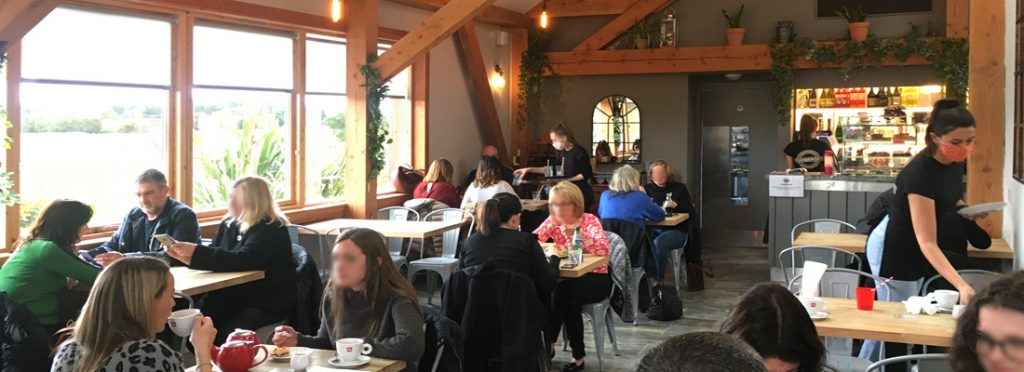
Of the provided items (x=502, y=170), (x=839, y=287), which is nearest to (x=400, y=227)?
(x=502, y=170)

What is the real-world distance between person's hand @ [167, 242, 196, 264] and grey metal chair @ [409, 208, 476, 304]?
7.81 feet

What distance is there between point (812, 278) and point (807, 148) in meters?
7.21

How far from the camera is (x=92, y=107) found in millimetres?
6984

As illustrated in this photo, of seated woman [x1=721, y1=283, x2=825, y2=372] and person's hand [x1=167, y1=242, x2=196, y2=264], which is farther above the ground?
seated woman [x1=721, y1=283, x2=825, y2=372]

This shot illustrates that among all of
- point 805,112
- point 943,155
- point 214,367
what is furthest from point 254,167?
point 805,112

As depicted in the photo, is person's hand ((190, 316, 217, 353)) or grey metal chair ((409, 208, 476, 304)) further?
grey metal chair ((409, 208, 476, 304))

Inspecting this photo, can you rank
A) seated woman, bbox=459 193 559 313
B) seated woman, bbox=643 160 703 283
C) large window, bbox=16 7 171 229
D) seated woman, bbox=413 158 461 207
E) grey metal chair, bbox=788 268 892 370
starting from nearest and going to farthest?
1. grey metal chair, bbox=788 268 892 370
2. seated woman, bbox=459 193 559 313
3. large window, bbox=16 7 171 229
4. seated woman, bbox=643 160 703 283
5. seated woman, bbox=413 158 461 207

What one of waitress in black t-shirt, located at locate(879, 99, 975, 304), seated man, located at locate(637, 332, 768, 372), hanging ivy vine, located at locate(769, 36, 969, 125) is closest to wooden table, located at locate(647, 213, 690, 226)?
hanging ivy vine, located at locate(769, 36, 969, 125)

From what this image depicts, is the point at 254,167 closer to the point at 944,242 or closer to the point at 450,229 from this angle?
the point at 450,229

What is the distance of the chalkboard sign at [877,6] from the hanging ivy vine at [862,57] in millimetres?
498

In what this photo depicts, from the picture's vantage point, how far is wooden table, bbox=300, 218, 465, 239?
7.40 meters

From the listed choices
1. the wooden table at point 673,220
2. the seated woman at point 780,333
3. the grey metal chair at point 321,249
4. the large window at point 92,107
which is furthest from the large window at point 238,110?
the seated woman at point 780,333

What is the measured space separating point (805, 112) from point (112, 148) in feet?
26.8

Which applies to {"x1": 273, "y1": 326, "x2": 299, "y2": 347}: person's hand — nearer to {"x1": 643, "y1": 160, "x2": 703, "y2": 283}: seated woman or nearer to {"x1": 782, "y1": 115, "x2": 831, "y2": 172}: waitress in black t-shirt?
{"x1": 643, "y1": 160, "x2": 703, "y2": 283}: seated woman
